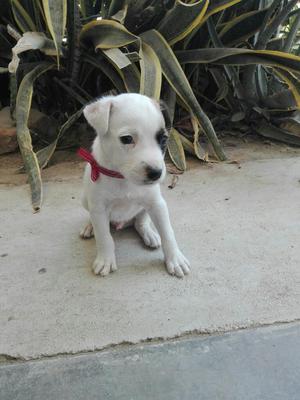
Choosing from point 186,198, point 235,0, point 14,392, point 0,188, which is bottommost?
point 0,188

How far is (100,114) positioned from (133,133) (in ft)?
0.45

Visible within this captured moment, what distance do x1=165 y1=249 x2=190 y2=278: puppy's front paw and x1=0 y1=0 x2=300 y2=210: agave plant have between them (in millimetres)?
952

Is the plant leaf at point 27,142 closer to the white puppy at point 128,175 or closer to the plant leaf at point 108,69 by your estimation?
the plant leaf at point 108,69

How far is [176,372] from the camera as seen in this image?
3.97 feet

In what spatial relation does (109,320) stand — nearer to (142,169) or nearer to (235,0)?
(142,169)

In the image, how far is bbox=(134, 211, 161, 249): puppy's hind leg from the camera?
6.24ft

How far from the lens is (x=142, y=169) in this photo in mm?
1419

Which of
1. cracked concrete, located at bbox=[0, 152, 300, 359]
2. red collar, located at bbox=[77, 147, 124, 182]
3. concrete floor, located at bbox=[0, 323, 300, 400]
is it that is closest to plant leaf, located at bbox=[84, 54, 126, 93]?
cracked concrete, located at bbox=[0, 152, 300, 359]

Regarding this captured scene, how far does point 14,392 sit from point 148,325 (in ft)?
1.48

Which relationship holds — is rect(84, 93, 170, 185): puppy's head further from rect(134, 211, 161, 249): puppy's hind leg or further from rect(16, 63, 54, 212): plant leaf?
rect(16, 63, 54, 212): plant leaf

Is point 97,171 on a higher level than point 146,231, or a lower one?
higher

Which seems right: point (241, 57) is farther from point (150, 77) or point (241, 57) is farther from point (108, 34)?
point (108, 34)

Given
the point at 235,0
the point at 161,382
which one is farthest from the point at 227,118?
the point at 161,382

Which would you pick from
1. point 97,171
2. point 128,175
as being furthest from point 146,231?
point 128,175
